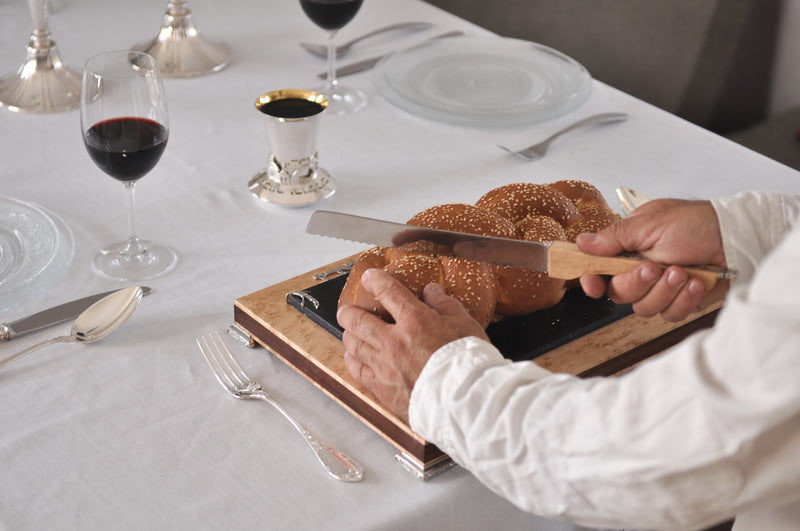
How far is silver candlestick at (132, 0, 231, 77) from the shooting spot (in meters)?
1.52

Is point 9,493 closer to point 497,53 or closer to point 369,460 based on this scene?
point 369,460

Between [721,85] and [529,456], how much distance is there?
191 centimetres

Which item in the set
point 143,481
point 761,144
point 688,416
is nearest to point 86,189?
point 143,481

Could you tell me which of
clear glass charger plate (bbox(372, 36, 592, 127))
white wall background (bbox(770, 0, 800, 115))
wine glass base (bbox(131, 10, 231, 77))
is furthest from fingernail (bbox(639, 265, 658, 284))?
white wall background (bbox(770, 0, 800, 115))

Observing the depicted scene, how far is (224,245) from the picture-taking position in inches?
42.6

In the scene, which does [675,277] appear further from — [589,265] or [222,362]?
[222,362]

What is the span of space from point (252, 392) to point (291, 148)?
0.43 m

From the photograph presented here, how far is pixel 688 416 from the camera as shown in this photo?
0.55 metres

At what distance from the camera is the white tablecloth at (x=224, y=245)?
714 mm

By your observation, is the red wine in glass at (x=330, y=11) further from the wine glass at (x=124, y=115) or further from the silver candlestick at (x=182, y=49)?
the wine glass at (x=124, y=115)

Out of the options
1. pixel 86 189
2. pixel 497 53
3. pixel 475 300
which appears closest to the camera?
pixel 475 300

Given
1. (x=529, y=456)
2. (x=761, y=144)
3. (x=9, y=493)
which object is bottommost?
(x=761, y=144)

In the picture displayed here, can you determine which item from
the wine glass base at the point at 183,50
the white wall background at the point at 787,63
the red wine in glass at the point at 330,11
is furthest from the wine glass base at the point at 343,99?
the white wall background at the point at 787,63

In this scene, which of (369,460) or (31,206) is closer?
(369,460)
